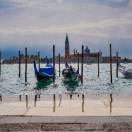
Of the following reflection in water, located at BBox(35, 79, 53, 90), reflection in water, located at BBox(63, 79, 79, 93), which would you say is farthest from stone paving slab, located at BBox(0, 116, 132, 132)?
reflection in water, located at BBox(35, 79, 53, 90)

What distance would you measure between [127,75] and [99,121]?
269ft

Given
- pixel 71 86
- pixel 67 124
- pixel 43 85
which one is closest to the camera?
pixel 67 124

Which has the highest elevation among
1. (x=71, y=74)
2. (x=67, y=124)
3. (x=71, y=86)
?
(x=71, y=74)

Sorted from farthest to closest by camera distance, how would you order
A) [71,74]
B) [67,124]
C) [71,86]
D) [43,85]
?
[71,74] → [43,85] → [71,86] → [67,124]

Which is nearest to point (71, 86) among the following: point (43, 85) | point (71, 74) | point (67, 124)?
point (43, 85)

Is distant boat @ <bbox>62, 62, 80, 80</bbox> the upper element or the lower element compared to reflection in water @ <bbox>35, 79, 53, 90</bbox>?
upper

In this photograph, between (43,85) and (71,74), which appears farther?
(71,74)

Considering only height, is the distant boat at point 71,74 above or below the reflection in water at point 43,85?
above

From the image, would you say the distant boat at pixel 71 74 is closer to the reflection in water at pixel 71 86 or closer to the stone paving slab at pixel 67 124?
the reflection in water at pixel 71 86

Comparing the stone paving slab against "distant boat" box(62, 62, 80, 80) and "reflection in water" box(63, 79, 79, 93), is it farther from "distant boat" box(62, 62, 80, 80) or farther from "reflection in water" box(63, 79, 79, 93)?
"distant boat" box(62, 62, 80, 80)

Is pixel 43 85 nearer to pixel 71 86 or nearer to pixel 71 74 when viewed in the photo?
pixel 71 86

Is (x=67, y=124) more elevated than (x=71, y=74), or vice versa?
(x=71, y=74)

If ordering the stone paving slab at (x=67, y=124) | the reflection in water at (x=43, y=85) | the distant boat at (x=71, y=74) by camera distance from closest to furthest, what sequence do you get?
the stone paving slab at (x=67, y=124) → the reflection in water at (x=43, y=85) → the distant boat at (x=71, y=74)

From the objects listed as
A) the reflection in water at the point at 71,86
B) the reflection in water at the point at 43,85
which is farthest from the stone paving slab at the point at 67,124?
the reflection in water at the point at 43,85
